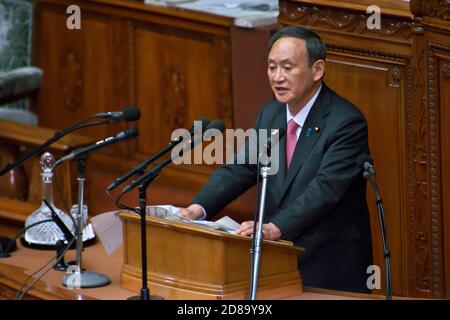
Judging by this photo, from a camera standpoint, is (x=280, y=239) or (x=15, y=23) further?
(x=15, y=23)

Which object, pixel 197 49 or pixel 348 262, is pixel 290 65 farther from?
pixel 197 49

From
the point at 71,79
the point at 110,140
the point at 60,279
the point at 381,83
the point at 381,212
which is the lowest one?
the point at 60,279

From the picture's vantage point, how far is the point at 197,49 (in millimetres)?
7742

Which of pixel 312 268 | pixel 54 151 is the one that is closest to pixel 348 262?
pixel 312 268

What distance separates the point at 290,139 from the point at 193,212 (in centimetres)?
52

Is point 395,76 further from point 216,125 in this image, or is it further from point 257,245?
point 257,245

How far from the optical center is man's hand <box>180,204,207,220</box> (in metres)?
4.67

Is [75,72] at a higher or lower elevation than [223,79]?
higher

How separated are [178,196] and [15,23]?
1.62 metres

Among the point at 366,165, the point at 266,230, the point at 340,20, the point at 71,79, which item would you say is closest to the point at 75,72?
the point at 71,79

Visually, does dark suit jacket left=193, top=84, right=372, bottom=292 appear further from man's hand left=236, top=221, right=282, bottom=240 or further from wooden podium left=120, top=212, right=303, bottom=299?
wooden podium left=120, top=212, right=303, bottom=299

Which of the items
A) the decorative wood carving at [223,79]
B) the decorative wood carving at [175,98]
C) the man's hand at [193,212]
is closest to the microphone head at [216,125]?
the man's hand at [193,212]

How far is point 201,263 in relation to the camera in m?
4.13

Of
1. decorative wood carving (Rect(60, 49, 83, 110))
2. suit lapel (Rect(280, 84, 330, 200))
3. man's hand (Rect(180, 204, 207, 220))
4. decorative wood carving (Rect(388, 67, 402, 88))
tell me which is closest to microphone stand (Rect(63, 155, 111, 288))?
man's hand (Rect(180, 204, 207, 220))
